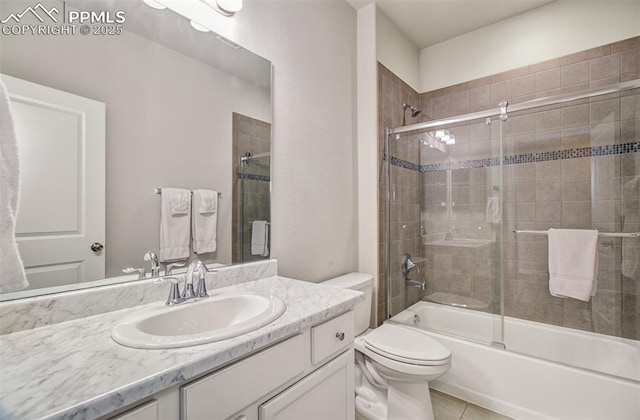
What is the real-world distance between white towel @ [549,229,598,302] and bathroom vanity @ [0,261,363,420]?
1.70 meters

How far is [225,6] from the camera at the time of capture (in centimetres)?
127

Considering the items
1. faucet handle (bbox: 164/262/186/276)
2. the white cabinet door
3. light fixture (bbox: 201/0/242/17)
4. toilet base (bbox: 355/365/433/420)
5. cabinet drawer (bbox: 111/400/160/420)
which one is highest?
light fixture (bbox: 201/0/242/17)

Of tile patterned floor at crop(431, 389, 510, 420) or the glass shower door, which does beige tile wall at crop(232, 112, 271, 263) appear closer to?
the glass shower door

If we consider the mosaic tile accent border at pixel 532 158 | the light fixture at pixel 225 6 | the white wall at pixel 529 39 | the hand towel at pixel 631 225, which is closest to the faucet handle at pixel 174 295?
the light fixture at pixel 225 6

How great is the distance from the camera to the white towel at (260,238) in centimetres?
142

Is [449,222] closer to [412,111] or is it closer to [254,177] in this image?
[412,111]

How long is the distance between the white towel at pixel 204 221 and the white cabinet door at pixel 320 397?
2.19ft

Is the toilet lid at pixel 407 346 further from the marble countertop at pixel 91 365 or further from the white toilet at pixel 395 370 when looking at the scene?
the marble countertop at pixel 91 365

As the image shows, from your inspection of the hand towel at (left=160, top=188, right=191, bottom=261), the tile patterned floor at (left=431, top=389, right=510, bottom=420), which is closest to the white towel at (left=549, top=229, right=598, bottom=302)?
the tile patterned floor at (left=431, top=389, right=510, bottom=420)

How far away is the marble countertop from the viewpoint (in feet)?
1.57

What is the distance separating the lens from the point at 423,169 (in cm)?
237

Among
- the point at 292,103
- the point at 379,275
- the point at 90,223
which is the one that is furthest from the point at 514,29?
the point at 90,223

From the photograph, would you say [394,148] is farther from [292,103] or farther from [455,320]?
[455,320]

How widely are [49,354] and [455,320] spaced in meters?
2.27
